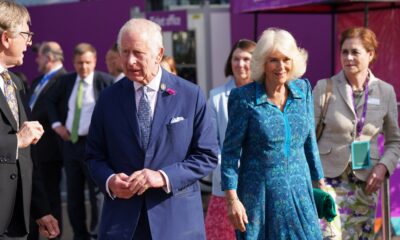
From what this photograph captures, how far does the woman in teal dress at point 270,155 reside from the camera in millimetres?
4227

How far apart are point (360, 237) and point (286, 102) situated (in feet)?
5.25

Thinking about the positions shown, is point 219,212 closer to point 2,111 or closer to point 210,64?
point 2,111

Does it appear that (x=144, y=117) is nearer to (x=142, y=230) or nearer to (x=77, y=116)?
(x=142, y=230)

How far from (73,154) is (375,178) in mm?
3815

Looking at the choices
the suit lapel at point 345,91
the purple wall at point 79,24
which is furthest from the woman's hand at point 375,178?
the purple wall at point 79,24

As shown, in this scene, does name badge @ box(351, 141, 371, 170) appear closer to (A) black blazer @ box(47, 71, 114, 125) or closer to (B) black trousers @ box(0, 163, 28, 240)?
(B) black trousers @ box(0, 163, 28, 240)

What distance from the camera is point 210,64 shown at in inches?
446

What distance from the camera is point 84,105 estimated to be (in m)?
8.22

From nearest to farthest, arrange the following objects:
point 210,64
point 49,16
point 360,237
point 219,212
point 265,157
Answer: point 265,157 < point 360,237 < point 219,212 < point 210,64 < point 49,16

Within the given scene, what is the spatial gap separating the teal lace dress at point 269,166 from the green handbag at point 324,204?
6.2 inches

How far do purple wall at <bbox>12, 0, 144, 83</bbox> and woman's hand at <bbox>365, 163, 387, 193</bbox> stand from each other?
23.2 ft

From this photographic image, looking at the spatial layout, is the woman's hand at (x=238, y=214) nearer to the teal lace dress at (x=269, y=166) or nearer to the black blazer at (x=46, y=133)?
the teal lace dress at (x=269, y=166)

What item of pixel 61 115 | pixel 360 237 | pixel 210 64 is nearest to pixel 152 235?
pixel 360 237

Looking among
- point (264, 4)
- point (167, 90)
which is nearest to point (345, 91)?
point (167, 90)
